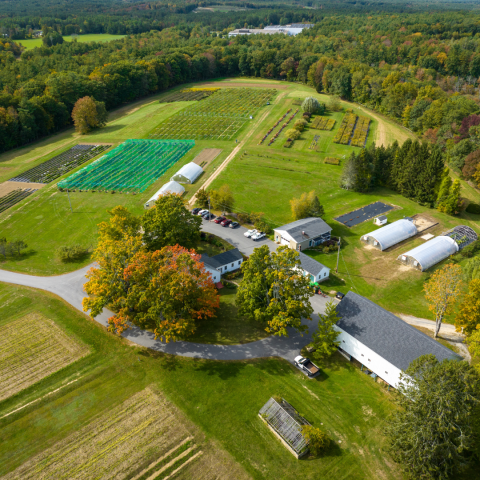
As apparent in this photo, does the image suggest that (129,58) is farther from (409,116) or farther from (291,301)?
(291,301)

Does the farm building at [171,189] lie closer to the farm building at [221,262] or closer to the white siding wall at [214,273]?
the farm building at [221,262]

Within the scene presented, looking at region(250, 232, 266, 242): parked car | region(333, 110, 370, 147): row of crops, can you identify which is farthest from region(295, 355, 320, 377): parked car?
region(333, 110, 370, 147): row of crops

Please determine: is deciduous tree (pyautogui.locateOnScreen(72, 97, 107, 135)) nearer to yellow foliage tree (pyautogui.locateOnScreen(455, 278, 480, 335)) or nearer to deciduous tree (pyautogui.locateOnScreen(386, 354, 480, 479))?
yellow foliage tree (pyautogui.locateOnScreen(455, 278, 480, 335))

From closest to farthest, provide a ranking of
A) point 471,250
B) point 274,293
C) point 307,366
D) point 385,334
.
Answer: point 385,334 → point 307,366 → point 274,293 → point 471,250

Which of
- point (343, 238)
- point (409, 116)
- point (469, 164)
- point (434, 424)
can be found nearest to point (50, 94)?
point (343, 238)

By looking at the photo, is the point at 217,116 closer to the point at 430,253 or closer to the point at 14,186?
the point at 14,186

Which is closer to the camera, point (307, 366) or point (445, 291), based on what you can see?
point (307, 366)

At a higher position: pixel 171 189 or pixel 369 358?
pixel 369 358

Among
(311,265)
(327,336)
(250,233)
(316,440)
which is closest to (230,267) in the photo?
(250,233)
